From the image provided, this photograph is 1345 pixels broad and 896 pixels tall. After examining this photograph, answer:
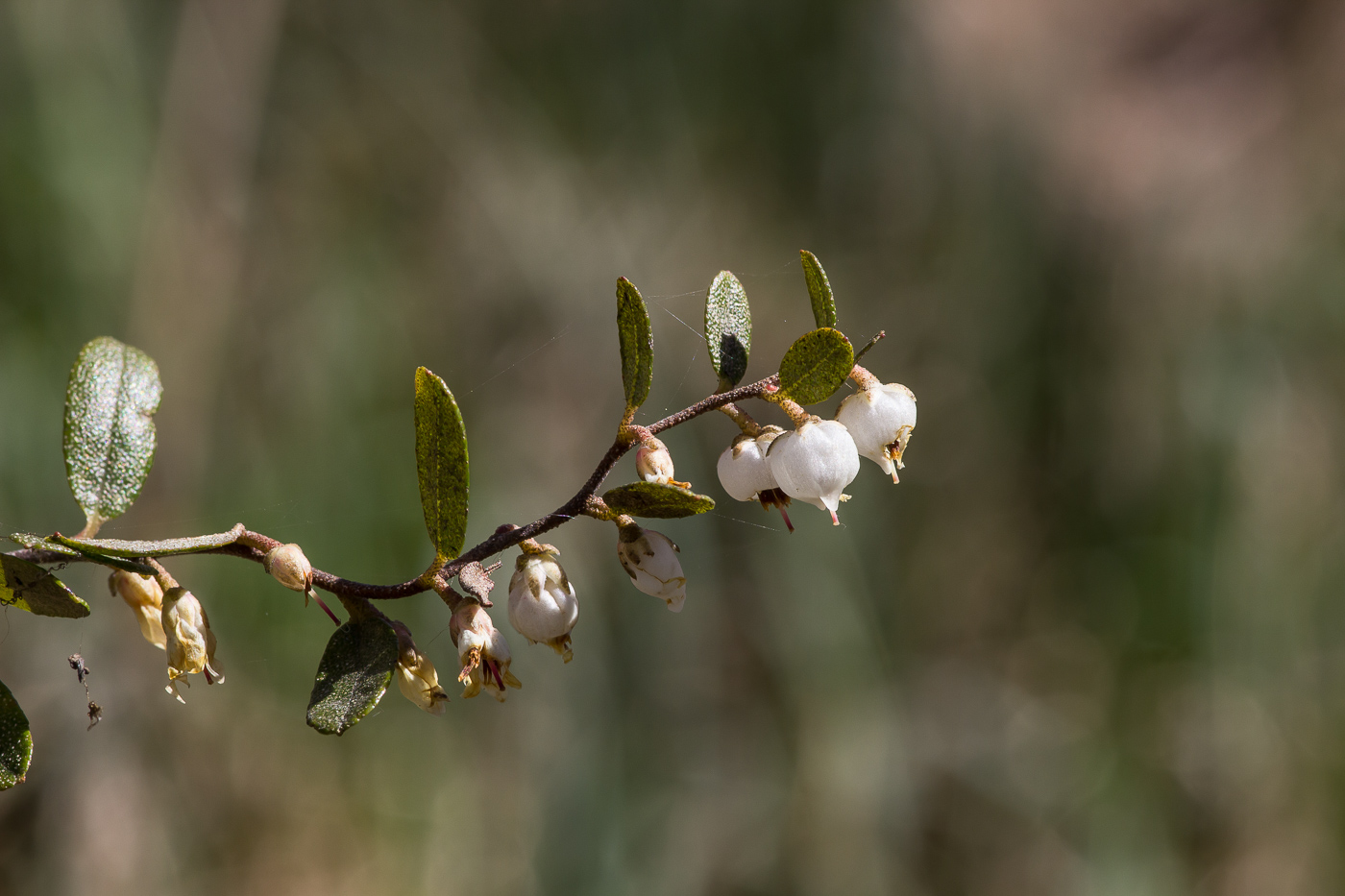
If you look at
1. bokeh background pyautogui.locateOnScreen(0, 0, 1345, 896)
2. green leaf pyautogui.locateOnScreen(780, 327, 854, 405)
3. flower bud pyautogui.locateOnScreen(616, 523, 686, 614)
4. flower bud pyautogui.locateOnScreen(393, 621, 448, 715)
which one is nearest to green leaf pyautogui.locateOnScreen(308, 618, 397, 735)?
flower bud pyautogui.locateOnScreen(393, 621, 448, 715)

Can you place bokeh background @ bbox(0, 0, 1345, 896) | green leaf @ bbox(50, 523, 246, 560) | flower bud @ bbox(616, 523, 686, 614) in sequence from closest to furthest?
green leaf @ bbox(50, 523, 246, 560)
flower bud @ bbox(616, 523, 686, 614)
bokeh background @ bbox(0, 0, 1345, 896)

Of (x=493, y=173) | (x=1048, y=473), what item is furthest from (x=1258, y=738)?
(x=493, y=173)

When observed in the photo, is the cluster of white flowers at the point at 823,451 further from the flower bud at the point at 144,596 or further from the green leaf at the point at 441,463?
the flower bud at the point at 144,596

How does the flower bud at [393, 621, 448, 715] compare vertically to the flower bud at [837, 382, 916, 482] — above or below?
below

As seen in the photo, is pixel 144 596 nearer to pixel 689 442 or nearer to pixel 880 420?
pixel 880 420

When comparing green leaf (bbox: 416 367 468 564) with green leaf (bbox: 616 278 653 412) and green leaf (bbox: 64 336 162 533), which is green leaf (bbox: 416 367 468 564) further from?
green leaf (bbox: 64 336 162 533)

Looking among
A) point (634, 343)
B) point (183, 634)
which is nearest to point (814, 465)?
point (634, 343)

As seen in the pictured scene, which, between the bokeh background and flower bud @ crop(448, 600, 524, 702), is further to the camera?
the bokeh background

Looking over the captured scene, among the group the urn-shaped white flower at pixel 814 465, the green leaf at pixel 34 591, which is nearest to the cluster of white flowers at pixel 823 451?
the urn-shaped white flower at pixel 814 465
